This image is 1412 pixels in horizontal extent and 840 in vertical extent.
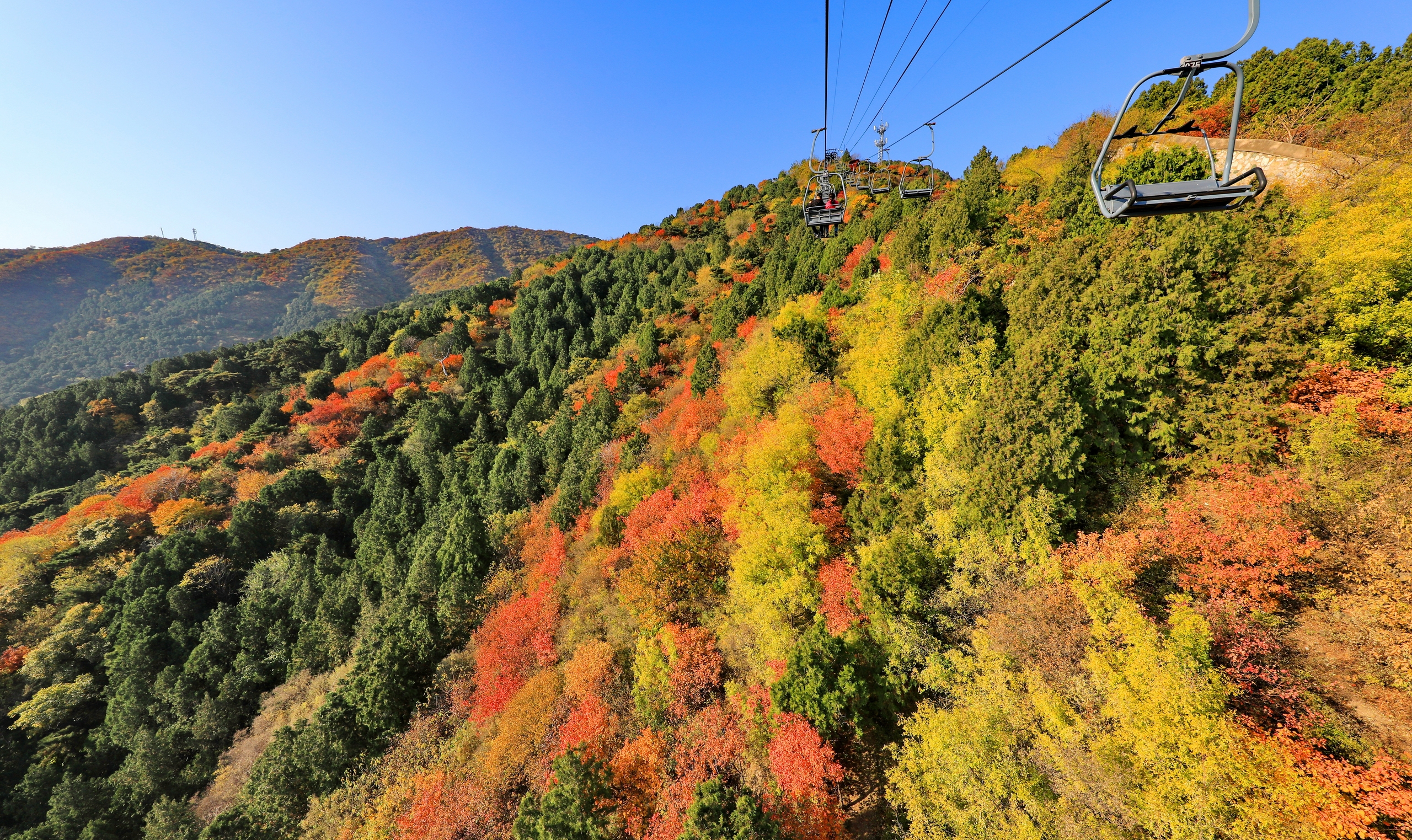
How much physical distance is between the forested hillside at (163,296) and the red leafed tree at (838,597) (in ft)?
612

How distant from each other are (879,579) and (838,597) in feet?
9.25

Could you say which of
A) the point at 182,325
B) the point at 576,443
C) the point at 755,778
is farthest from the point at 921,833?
the point at 182,325

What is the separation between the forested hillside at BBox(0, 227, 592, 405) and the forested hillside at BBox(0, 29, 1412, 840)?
13789cm

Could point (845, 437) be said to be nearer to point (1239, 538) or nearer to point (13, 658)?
point (1239, 538)

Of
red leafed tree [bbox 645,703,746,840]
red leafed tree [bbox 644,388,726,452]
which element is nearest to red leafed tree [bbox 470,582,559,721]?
red leafed tree [bbox 645,703,746,840]

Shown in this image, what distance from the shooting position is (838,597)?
21.4 m

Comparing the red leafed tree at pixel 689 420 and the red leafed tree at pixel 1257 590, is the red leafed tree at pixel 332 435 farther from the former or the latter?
the red leafed tree at pixel 1257 590

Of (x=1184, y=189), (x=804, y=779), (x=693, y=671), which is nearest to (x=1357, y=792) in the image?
(x=804, y=779)

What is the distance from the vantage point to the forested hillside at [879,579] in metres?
13.0

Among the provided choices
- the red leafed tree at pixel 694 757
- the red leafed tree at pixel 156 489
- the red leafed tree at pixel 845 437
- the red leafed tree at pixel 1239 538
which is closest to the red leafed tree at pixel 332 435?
the red leafed tree at pixel 156 489

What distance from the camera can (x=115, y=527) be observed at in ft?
169

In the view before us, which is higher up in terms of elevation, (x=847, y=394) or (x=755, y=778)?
(x=847, y=394)

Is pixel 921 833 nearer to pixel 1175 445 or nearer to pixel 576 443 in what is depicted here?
pixel 1175 445

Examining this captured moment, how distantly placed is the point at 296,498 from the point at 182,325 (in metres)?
168
